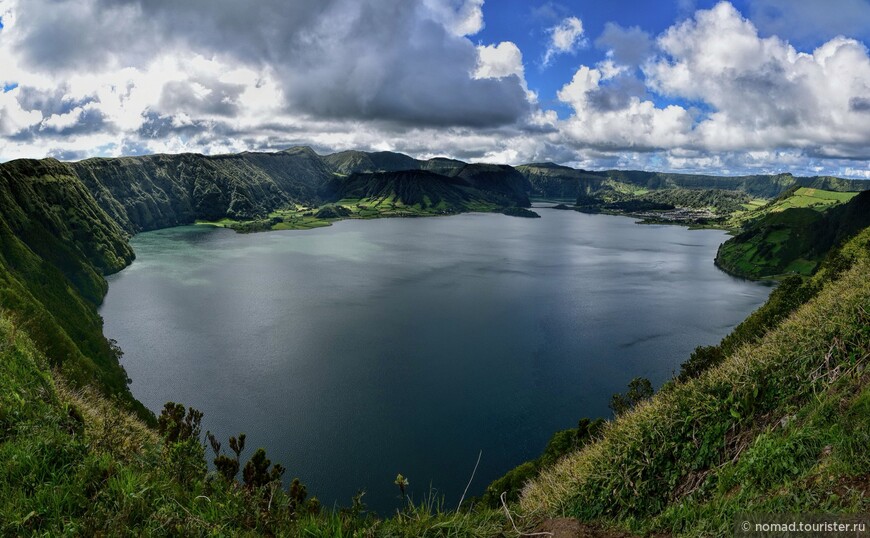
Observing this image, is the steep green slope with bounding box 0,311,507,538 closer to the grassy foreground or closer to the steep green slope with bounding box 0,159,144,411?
the grassy foreground

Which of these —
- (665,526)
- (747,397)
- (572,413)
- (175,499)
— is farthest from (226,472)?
(572,413)

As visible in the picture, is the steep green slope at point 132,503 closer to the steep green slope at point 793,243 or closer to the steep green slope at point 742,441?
the steep green slope at point 742,441

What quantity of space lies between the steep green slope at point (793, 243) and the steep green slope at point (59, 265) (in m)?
196

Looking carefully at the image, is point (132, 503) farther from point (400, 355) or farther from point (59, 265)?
point (59, 265)

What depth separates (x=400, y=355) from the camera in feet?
274

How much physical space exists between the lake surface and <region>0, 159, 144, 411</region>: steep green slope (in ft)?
28.4

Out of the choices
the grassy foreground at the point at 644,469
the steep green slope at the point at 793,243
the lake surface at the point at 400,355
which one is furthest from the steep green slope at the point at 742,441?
the steep green slope at the point at 793,243

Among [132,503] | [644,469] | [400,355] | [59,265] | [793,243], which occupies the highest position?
[793,243]

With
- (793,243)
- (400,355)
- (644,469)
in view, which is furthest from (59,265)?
(793,243)

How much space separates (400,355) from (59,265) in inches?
3907

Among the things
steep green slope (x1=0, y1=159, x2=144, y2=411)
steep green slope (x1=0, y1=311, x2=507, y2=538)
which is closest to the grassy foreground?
steep green slope (x1=0, y1=311, x2=507, y2=538)

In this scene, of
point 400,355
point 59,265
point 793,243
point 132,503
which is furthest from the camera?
point 793,243

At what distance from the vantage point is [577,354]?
8556 cm

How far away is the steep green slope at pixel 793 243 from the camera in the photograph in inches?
6452
